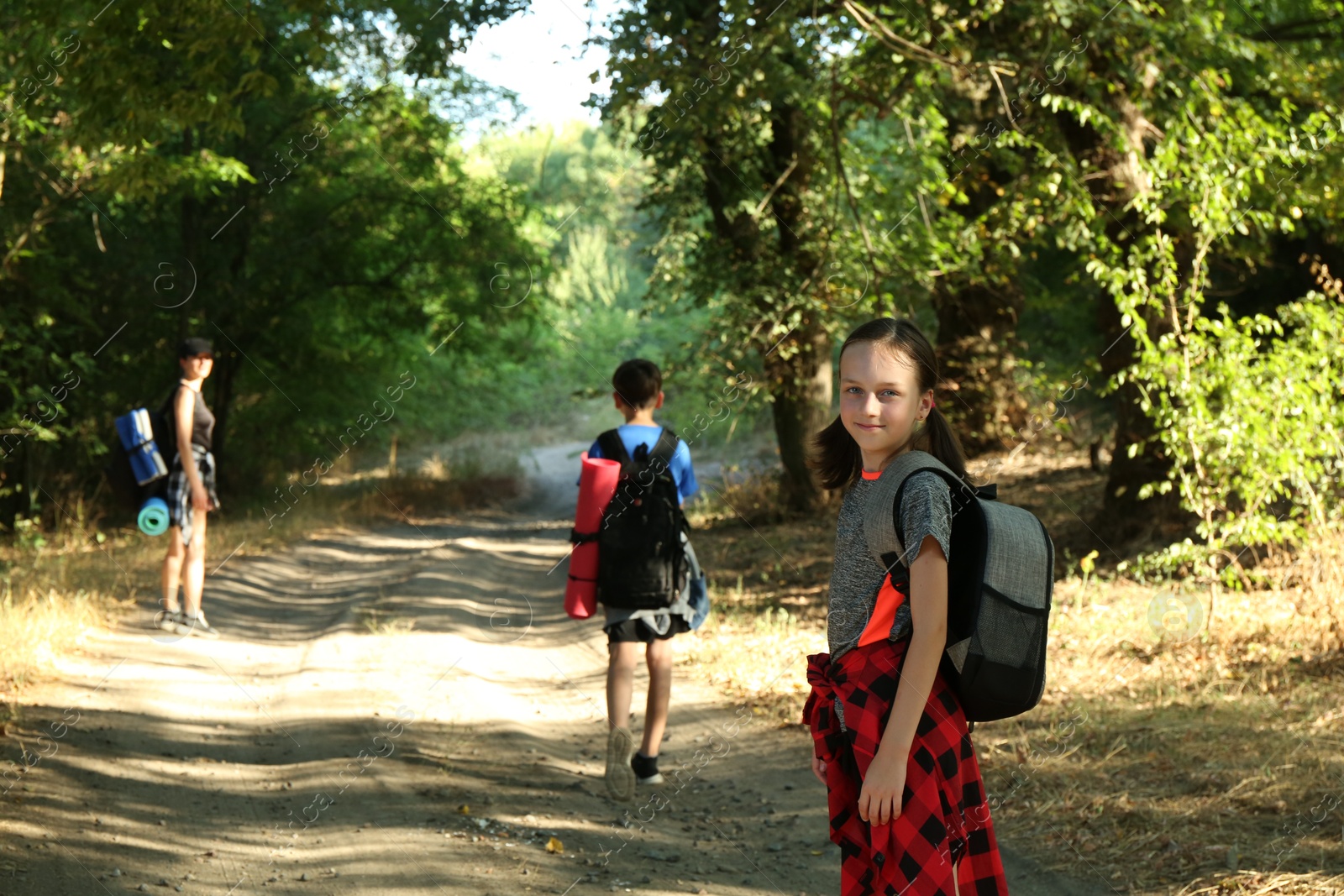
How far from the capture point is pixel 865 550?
8.82ft

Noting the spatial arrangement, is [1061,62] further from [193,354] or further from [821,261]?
[193,354]

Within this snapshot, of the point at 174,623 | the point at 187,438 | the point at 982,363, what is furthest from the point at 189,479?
the point at 982,363

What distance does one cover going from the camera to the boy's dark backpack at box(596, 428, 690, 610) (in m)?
5.17

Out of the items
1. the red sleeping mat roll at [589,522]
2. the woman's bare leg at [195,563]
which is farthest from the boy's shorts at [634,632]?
the woman's bare leg at [195,563]

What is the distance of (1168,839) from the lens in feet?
15.0

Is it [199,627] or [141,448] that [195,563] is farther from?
[141,448]

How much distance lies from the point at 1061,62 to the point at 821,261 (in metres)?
3.38

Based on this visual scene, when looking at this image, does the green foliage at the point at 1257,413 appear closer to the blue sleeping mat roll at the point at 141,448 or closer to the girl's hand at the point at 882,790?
the girl's hand at the point at 882,790

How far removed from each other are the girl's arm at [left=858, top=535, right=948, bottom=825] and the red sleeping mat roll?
2.71m

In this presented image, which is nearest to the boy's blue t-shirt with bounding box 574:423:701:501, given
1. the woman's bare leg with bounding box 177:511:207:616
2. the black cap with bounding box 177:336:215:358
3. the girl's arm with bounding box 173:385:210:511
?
the black cap with bounding box 177:336:215:358

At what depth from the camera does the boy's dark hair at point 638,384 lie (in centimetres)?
521

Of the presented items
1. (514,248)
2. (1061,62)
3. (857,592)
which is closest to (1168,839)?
(857,592)

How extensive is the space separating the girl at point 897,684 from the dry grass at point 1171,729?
2112mm

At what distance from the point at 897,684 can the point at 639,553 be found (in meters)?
2.72
